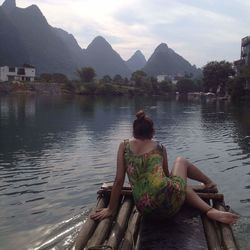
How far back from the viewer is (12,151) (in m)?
25.1

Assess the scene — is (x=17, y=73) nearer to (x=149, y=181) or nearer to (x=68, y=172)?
(x=68, y=172)

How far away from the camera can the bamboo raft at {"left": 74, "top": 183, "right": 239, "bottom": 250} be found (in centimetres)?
719

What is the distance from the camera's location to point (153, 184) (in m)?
7.91

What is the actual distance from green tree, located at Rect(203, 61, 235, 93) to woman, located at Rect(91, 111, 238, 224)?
135514 millimetres

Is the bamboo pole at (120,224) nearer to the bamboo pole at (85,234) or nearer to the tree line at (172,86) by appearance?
the bamboo pole at (85,234)

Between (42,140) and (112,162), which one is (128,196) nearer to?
(112,162)

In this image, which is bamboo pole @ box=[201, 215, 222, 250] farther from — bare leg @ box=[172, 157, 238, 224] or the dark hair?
the dark hair

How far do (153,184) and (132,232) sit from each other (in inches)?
37.7

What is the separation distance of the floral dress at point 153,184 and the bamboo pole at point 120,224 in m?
0.44

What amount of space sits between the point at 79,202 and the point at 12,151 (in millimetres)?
11941

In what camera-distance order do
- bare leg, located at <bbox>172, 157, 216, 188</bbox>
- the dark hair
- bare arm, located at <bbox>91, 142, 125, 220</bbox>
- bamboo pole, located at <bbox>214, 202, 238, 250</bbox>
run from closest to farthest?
bamboo pole, located at <bbox>214, 202, 238, 250</bbox> < the dark hair < bare arm, located at <bbox>91, 142, 125, 220</bbox> < bare leg, located at <bbox>172, 157, 216, 188</bbox>

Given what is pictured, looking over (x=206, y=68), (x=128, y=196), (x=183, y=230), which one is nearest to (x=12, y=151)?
(x=128, y=196)

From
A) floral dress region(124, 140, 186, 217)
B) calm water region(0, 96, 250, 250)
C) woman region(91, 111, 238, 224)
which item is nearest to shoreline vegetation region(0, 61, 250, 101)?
calm water region(0, 96, 250, 250)

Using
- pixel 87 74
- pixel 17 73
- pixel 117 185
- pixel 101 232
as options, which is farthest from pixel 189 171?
pixel 87 74
